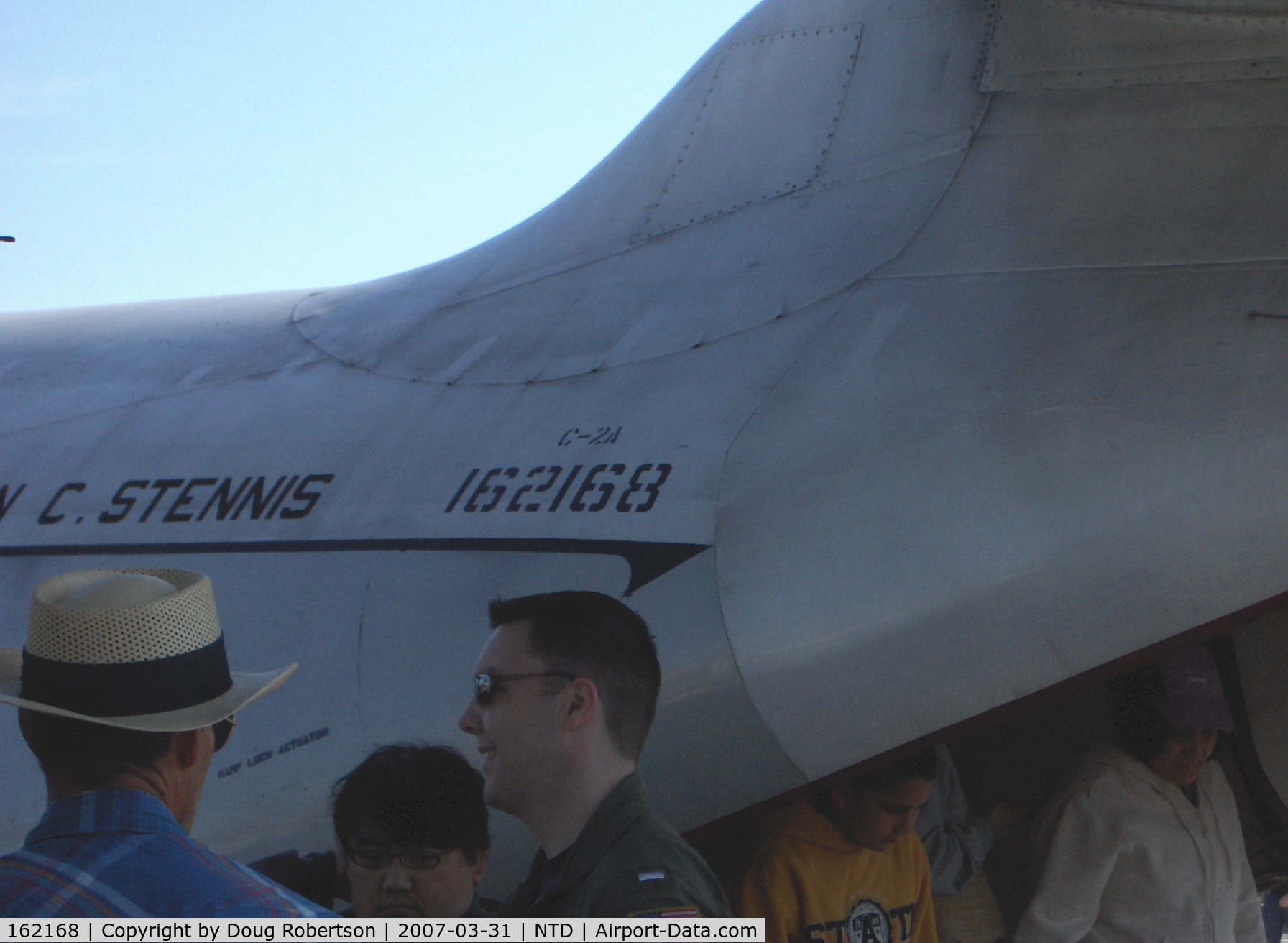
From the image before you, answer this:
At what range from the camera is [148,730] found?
2055 millimetres

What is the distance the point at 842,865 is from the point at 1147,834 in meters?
1.05

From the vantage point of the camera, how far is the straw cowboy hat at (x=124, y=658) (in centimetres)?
206

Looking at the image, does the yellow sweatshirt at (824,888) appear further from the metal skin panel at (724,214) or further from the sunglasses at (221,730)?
the sunglasses at (221,730)

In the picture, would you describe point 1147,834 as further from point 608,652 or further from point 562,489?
point 608,652

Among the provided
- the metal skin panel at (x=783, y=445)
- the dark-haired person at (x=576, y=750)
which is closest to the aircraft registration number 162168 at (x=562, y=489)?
the metal skin panel at (x=783, y=445)

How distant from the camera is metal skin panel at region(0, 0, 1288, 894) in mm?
3564

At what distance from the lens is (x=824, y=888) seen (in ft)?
12.0

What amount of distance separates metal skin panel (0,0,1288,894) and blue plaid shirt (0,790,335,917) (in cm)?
191

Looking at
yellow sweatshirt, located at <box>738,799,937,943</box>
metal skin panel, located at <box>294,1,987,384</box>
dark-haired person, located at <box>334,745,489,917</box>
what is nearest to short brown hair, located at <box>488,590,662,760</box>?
dark-haired person, located at <box>334,745,489,917</box>

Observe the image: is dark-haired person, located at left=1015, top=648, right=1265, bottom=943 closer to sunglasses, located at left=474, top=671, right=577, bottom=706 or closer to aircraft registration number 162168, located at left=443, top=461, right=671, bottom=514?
aircraft registration number 162168, located at left=443, top=461, right=671, bottom=514

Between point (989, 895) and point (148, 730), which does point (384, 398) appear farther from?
point (148, 730)
